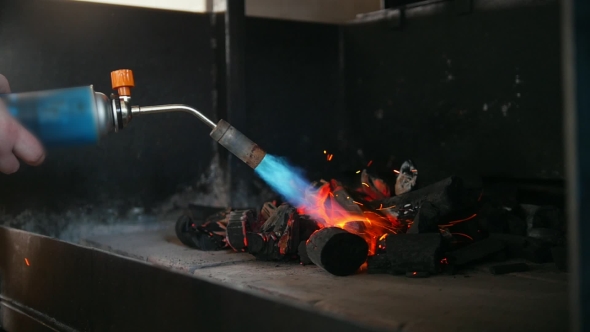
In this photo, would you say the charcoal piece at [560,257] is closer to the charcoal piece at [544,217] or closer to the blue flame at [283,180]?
the charcoal piece at [544,217]

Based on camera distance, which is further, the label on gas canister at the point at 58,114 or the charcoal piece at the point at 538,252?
the charcoal piece at the point at 538,252

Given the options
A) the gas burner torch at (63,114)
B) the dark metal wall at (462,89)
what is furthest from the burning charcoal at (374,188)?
the gas burner torch at (63,114)

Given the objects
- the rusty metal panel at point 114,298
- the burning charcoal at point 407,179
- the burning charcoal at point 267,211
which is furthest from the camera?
the burning charcoal at point 407,179

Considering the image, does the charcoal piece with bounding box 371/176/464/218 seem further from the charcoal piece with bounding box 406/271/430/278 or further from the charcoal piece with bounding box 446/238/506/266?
the charcoal piece with bounding box 406/271/430/278

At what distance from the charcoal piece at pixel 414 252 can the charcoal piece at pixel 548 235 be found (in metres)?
0.54

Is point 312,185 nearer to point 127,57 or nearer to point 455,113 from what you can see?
point 455,113

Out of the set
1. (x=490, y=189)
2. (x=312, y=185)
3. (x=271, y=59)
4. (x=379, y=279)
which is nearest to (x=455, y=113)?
(x=490, y=189)

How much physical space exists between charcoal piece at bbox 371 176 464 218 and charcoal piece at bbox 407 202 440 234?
3.2 inches

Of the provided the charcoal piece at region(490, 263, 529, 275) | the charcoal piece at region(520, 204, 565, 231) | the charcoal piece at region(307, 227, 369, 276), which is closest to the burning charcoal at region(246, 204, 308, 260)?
the charcoal piece at region(307, 227, 369, 276)

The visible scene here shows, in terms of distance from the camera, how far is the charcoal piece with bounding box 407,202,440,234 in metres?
2.48

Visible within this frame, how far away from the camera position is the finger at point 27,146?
203 centimetres

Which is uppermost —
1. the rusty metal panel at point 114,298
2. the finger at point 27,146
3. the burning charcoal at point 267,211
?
the finger at point 27,146

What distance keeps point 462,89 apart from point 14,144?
2.18m

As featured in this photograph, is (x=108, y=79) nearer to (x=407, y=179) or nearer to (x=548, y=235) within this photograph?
(x=407, y=179)
